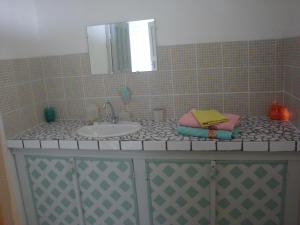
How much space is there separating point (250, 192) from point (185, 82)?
89 centimetres

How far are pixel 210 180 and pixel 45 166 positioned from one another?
1.12 meters

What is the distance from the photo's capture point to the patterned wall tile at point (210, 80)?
196 cm

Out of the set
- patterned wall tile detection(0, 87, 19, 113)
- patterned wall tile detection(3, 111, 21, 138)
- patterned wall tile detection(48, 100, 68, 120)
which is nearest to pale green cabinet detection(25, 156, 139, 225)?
patterned wall tile detection(3, 111, 21, 138)

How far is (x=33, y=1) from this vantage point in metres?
2.10

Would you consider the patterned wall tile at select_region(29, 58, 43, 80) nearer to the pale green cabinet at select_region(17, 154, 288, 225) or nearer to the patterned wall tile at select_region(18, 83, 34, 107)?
the patterned wall tile at select_region(18, 83, 34, 107)

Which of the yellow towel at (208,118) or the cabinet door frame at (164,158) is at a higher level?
the yellow towel at (208,118)

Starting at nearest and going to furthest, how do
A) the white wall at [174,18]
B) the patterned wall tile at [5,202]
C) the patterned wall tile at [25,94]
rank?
the patterned wall tile at [5,202]
the white wall at [174,18]
the patterned wall tile at [25,94]

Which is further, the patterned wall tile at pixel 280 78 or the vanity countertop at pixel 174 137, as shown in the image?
the patterned wall tile at pixel 280 78

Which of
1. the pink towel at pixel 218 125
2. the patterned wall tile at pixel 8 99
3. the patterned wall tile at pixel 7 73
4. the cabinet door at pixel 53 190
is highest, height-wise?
the patterned wall tile at pixel 7 73

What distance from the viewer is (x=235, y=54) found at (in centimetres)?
191

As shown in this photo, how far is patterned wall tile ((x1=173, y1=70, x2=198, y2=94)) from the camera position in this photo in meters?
2.00

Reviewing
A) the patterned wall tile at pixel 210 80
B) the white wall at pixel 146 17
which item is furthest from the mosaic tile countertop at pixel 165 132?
the white wall at pixel 146 17

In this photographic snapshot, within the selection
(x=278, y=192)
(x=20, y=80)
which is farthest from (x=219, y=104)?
(x=20, y=80)

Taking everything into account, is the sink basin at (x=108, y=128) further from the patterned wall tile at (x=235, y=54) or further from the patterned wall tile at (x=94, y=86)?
the patterned wall tile at (x=235, y=54)
